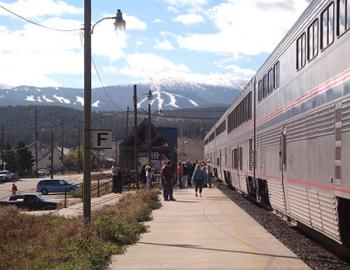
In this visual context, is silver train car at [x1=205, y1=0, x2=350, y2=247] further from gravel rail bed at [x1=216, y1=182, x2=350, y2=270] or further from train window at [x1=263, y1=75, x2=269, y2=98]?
gravel rail bed at [x1=216, y1=182, x2=350, y2=270]

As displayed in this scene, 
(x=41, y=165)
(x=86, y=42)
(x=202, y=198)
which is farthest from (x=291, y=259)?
(x=41, y=165)

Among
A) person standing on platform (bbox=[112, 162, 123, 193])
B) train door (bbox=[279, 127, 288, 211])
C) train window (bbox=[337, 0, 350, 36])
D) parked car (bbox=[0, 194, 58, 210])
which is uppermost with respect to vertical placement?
train window (bbox=[337, 0, 350, 36])

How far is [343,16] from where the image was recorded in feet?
28.2

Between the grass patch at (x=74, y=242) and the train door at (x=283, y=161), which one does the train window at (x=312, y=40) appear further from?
the grass patch at (x=74, y=242)

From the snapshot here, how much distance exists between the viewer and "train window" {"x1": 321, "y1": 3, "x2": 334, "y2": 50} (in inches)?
366

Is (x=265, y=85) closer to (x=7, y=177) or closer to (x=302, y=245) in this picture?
(x=302, y=245)

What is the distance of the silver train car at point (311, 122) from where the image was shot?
28.4 feet

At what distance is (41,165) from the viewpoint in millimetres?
166250

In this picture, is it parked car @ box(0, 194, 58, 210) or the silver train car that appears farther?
parked car @ box(0, 194, 58, 210)

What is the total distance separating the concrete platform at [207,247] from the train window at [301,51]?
3418mm

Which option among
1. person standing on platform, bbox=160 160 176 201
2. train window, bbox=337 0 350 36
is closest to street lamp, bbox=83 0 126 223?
train window, bbox=337 0 350 36

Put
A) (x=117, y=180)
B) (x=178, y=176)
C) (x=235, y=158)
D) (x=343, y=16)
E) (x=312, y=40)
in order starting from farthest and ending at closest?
(x=178, y=176), (x=117, y=180), (x=235, y=158), (x=312, y=40), (x=343, y=16)

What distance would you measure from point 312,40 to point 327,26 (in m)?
1.22

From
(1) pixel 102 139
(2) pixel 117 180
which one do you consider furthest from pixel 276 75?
(2) pixel 117 180
